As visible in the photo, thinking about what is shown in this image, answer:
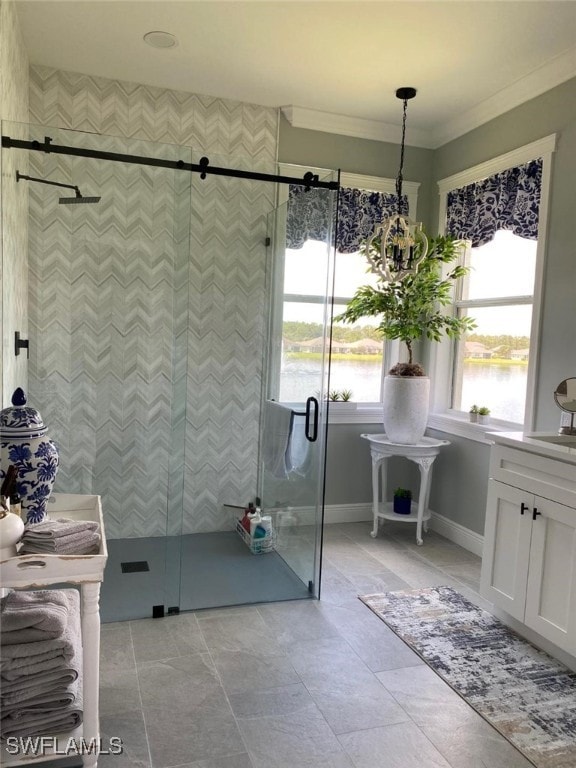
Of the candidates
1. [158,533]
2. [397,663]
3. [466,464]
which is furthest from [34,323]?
[466,464]

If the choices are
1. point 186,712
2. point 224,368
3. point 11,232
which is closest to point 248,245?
point 224,368

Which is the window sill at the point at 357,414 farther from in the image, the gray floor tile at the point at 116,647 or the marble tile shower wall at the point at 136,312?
the gray floor tile at the point at 116,647

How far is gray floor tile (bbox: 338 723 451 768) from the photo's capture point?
6.13 ft

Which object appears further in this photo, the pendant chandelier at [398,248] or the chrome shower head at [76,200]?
the pendant chandelier at [398,248]

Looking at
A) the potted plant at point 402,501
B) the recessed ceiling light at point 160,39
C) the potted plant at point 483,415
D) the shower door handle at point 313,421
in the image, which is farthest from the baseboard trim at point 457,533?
the recessed ceiling light at point 160,39

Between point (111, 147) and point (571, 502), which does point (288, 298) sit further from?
point (571, 502)

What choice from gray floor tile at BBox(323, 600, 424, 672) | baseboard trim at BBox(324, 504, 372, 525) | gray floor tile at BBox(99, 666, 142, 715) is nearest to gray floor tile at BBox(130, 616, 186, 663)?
gray floor tile at BBox(99, 666, 142, 715)

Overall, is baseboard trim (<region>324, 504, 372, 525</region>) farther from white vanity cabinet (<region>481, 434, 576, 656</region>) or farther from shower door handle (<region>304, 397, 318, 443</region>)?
white vanity cabinet (<region>481, 434, 576, 656</region>)

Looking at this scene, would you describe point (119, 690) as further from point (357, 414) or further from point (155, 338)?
point (357, 414)

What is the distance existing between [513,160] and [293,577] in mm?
2782

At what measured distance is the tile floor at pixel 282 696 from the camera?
190 centimetres

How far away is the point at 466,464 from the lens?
394 cm

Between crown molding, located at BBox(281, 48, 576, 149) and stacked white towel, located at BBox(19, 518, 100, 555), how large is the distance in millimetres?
3187

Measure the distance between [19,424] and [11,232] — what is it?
3.65 feet
